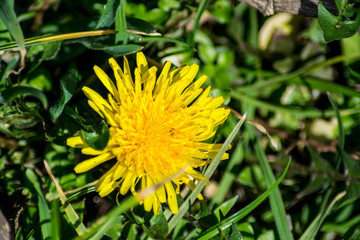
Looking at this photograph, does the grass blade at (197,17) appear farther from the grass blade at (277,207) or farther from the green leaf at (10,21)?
the green leaf at (10,21)

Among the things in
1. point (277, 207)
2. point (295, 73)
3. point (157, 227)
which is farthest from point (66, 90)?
point (295, 73)

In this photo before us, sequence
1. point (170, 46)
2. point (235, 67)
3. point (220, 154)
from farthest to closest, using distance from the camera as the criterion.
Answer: point (235, 67)
point (170, 46)
point (220, 154)

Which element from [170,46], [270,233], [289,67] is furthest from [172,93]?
[289,67]

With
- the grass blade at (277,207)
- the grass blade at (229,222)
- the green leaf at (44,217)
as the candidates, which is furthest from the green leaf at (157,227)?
the grass blade at (277,207)

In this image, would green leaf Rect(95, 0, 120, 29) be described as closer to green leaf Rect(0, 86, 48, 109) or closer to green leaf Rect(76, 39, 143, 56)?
green leaf Rect(76, 39, 143, 56)

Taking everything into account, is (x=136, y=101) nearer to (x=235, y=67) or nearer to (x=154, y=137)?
(x=154, y=137)

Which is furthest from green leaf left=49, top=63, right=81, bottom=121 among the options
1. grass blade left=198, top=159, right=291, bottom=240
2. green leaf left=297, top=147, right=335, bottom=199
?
green leaf left=297, top=147, right=335, bottom=199
